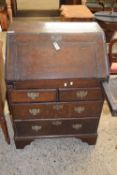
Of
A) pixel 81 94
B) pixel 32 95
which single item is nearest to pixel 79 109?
pixel 81 94

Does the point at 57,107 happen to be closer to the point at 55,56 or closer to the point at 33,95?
the point at 33,95

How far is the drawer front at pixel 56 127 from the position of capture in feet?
5.48

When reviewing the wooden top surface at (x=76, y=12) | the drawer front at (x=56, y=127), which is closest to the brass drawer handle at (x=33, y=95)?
the drawer front at (x=56, y=127)

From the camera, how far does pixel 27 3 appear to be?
13.7ft

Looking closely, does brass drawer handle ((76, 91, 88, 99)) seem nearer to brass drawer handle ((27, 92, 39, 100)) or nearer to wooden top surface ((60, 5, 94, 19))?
brass drawer handle ((27, 92, 39, 100))

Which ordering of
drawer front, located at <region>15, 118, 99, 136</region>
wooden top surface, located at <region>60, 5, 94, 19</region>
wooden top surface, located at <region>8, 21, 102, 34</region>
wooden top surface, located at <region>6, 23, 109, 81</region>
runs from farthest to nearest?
1. wooden top surface, located at <region>60, 5, 94, 19</region>
2. drawer front, located at <region>15, 118, 99, 136</region>
3. wooden top surface, located at <region>8, 21, 102, 34</region>
4. wooden top surface, located at <region>6, 23, 109, 81</region>

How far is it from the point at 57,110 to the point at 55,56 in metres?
0.41

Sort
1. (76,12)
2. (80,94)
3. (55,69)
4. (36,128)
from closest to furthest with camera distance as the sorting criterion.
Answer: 1. (55,69)
2. (80,94)
3. (36,128)
4. (76,12)

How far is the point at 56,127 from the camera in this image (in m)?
1.72

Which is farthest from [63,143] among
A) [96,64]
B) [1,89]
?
[96,64]

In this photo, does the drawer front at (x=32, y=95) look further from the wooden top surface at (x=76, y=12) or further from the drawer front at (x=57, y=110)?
the wooden top surface at (x=76, y=12)

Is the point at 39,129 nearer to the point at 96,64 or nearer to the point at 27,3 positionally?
the point at 96,64

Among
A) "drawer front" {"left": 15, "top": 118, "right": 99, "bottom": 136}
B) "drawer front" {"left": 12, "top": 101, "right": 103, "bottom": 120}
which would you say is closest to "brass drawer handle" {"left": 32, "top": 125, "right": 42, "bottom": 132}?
"drawer front" {"left": 15, "top": 118, "right": 99, "bottom": 136}

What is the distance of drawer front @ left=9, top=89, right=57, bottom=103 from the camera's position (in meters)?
1.45
